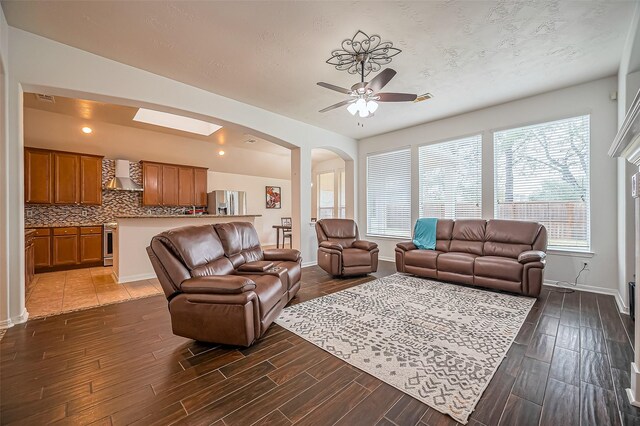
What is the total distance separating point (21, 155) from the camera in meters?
2.89

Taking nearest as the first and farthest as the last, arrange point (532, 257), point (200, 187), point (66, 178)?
1. point (532, 257)
2. point (66, 178)
3. point (200, 187)

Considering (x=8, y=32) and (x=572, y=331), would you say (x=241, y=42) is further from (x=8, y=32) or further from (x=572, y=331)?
(x=572, y=331)

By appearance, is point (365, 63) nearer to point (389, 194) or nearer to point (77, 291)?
point (389, 194)

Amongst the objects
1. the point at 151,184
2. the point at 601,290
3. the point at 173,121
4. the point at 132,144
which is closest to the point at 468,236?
the point at 601,290

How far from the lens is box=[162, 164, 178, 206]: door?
7117mm

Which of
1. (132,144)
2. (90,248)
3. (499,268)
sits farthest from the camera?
(132,144)

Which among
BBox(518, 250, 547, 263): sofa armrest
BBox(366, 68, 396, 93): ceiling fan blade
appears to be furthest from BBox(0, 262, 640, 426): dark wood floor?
BBox(366, 68, 396, 93): ceiling fan blade

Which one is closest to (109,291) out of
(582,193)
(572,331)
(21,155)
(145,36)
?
(21,155)

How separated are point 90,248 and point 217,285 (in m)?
5.72

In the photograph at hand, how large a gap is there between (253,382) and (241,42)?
3321mm

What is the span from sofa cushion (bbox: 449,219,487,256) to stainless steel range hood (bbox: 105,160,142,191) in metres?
7.42

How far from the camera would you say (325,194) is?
33.4 feet

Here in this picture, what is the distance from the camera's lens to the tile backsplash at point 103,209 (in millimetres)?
5680

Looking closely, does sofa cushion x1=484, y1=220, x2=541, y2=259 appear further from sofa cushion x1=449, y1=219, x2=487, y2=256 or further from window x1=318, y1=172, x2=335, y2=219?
window x1=318, y1=172, x2=335, y2=219
